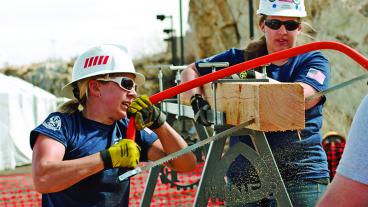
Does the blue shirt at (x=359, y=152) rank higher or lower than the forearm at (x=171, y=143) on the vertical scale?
higher

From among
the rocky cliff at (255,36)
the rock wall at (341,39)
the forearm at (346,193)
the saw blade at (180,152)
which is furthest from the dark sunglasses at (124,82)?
the rock wall at (341,39)

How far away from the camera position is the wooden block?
123 inches

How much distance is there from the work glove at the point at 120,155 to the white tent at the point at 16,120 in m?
16.5

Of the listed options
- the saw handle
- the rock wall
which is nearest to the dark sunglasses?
the saw handle

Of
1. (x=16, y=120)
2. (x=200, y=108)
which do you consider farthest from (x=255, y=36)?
(x=200, y=108)

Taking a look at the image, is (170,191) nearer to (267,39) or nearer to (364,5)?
(364,5)

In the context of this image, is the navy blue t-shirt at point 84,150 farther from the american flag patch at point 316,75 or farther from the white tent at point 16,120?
the white tent at point 16,120

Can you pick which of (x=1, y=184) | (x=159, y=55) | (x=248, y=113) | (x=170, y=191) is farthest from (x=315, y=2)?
(x=159, y=55)

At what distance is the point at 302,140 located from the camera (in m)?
3.84

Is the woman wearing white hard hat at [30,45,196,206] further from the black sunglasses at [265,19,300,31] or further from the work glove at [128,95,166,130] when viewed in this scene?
the black sunglasses at [265,19,300,31]

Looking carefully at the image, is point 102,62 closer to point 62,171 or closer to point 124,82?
point 124,82

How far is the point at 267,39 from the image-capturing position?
4047mm

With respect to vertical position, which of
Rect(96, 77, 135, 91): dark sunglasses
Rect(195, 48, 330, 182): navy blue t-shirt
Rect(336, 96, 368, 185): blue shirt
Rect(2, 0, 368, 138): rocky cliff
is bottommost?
Rect(2, 0, 368, 138): rocky cliff

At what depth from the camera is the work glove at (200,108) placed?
3.61m
